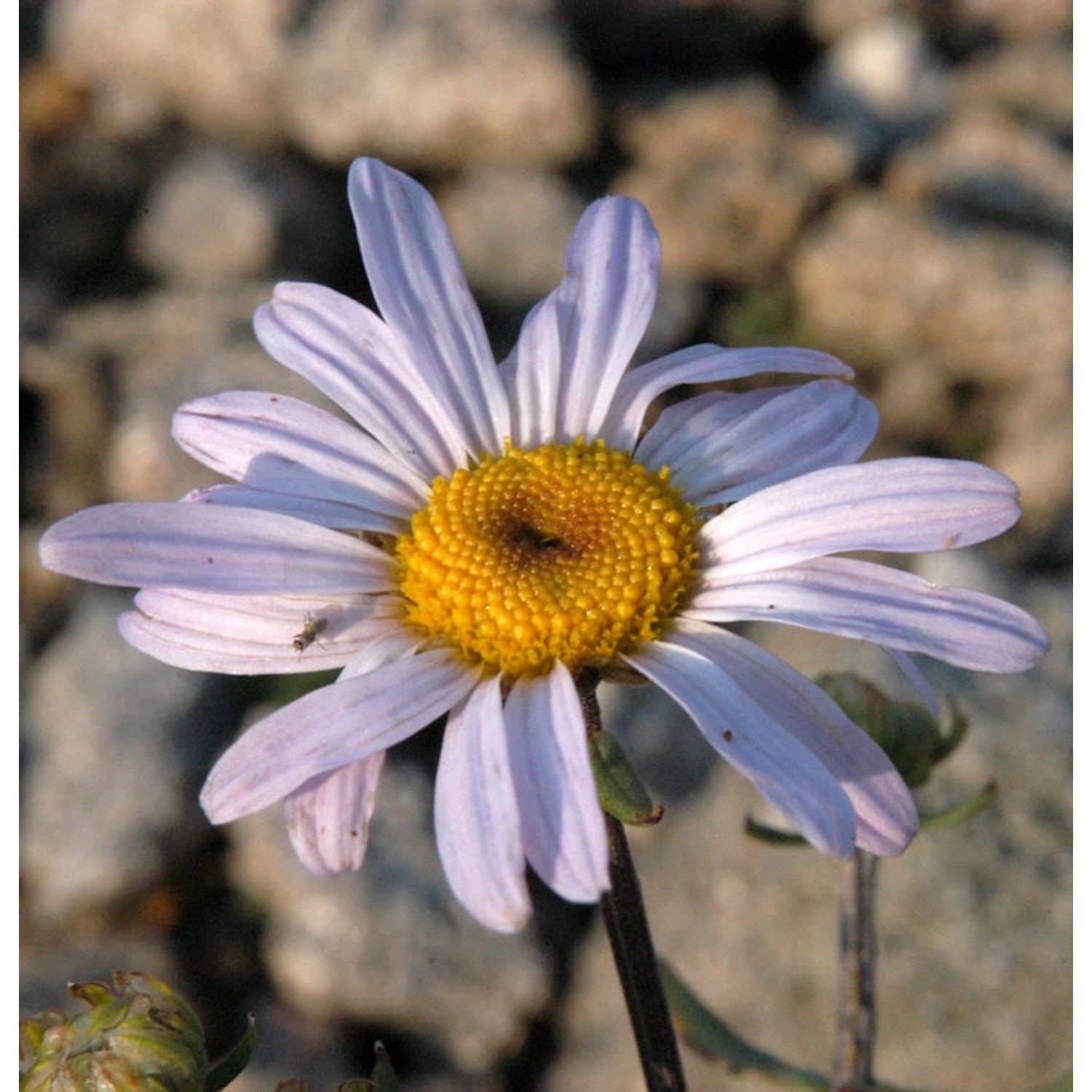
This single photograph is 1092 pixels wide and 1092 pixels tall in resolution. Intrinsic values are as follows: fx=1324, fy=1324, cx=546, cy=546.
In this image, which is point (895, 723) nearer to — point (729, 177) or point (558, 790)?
point (558, 790)

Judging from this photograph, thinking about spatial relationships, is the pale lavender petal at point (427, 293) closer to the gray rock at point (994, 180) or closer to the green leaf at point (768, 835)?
the green leaf at point (768, 835)

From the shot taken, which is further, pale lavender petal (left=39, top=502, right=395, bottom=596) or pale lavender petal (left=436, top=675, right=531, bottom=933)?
pale lavender petal (left=39, top=502, right=395, bottom=596)

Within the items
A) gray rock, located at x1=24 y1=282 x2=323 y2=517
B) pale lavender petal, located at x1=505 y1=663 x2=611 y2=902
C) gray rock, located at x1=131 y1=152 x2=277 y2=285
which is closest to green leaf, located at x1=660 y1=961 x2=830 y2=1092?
pale lavender petal, located at x1=505 y1=663 x2=611 y2=902

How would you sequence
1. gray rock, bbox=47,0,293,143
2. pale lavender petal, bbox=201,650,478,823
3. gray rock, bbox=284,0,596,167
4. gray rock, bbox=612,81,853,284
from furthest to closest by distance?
gray rock, bbox=47,0,293,143
gray rock, bbox=284,0,596,167
gray rock, bbox=612,81,853,284
pale lavender petal, bbox=201,650,478,823

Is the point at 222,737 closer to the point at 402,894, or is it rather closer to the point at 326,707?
the point at 402,894

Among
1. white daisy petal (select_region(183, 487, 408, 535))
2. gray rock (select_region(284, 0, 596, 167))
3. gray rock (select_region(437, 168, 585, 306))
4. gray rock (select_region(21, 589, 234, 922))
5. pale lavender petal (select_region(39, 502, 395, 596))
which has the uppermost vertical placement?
gray rock (select_region(284, 0, 596, 167))

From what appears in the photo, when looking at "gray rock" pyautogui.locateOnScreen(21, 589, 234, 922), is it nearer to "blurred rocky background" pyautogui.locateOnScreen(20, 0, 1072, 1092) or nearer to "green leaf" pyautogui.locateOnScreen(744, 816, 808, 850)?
"blurred rocky background" pyautogui.locateOnScreen(20, 0, 1072, 1092)
